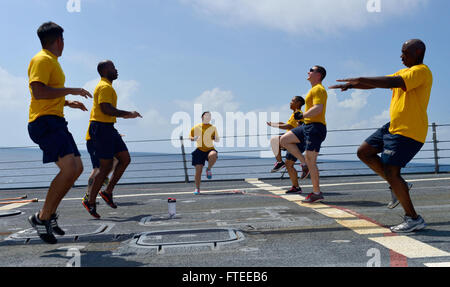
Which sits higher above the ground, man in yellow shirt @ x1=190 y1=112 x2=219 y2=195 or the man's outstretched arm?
Result: the man's outstretched arm

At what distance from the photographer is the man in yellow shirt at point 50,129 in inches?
118

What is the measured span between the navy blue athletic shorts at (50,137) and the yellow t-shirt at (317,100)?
10.8 ft

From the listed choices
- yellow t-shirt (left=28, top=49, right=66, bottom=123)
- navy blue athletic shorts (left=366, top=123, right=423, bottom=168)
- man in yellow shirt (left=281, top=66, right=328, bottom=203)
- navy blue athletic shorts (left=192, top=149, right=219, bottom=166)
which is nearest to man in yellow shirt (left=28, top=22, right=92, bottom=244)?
yellow t-shirt (left=28, top=49, right=66, bottom=123)

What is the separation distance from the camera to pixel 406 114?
3111 millimetres

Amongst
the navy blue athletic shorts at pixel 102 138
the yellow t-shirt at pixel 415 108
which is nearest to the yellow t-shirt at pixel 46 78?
the navy blue athletic shorts at pixel 102 138

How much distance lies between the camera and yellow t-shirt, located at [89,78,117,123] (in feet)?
14.8

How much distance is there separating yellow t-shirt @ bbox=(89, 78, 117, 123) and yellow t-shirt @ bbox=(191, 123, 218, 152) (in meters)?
2.87

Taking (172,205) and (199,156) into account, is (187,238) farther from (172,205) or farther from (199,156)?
(199,156)

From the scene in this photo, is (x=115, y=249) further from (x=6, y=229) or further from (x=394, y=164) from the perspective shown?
(x=394, y=164)

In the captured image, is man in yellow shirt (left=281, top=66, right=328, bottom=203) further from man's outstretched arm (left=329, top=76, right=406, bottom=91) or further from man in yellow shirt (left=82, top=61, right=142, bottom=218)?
man in yellow shirt (left=82, top=61, right=142, bottom=218)

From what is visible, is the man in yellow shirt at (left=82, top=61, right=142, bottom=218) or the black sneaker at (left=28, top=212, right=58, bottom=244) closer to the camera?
the black sneaker at (left=28, top=212, right=58, bottom=244)

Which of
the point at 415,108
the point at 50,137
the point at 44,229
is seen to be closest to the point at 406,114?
the point at 415,108

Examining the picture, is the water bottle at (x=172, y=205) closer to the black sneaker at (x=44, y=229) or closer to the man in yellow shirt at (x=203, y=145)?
the black sneaker at (x=44, y=229)
